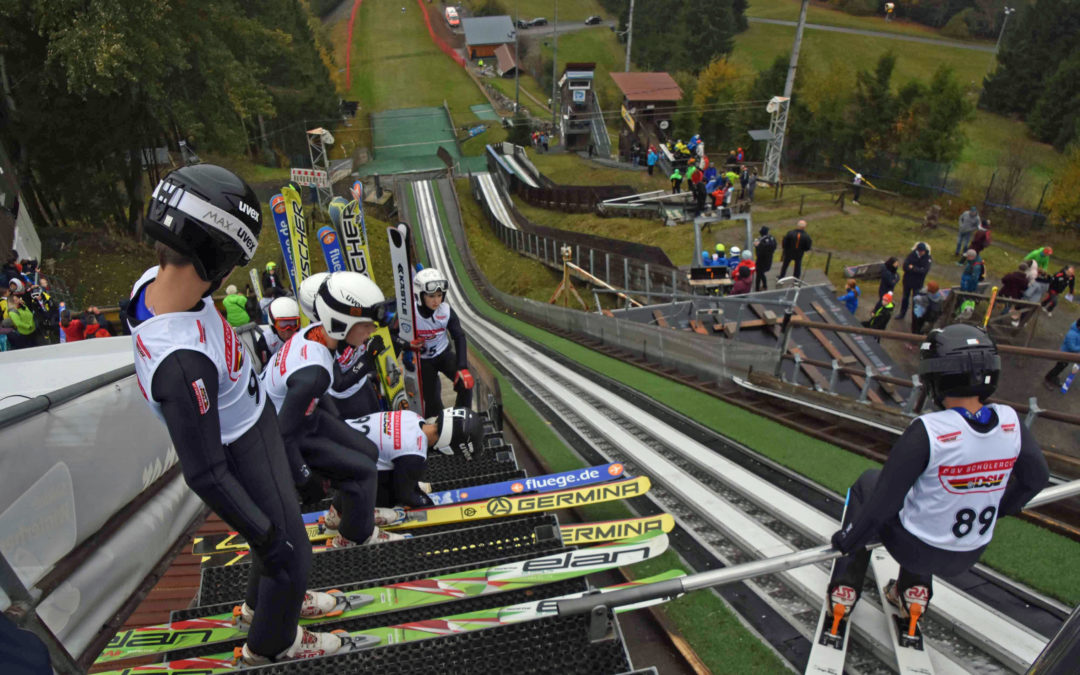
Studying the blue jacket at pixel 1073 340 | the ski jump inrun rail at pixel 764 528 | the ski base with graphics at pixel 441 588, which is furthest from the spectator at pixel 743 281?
the ski base with graphics at pixel 441 588

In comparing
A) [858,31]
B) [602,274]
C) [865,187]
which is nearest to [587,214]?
[602,274]

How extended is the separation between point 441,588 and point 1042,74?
6637cm

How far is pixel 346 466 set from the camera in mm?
4047

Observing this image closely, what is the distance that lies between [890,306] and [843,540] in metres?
11.8

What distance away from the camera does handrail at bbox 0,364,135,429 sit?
112 inches

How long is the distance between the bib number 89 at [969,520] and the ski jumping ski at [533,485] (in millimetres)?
2595

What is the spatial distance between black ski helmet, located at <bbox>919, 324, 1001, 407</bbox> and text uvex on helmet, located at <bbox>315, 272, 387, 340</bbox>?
3.43 m

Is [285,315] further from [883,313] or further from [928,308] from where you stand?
[928,308]

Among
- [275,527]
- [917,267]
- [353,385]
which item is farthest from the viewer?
[917,267]

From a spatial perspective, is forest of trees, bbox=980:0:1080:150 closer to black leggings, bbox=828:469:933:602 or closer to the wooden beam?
the wooden beam

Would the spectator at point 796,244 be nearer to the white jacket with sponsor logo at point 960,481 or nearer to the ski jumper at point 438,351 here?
the ski jumper at point 438,351

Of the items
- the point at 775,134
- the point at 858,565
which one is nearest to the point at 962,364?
the point at 858,565

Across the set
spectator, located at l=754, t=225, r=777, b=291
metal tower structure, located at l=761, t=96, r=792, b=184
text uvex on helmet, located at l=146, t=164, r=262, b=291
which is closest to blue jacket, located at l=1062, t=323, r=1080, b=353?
spectator, located at l=754, t=225, r=777, b=291

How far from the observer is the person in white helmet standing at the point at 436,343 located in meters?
6.53
